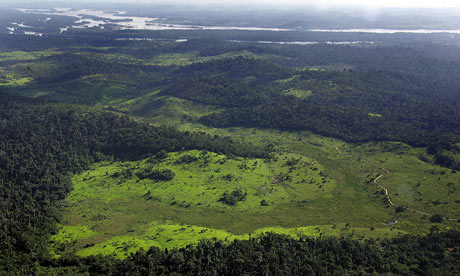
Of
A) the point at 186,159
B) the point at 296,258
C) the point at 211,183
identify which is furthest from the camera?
the point at 186,159

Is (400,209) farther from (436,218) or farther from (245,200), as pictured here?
(245,200)

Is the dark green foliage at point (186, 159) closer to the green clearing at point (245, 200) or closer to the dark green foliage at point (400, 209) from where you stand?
the green clearing at point (245, 200)

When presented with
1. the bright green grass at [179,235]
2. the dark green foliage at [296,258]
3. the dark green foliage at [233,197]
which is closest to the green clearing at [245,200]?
the bright green grass at [179,235]

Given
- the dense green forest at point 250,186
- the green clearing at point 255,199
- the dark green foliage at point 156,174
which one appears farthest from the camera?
the dark green foliage at point 156,174

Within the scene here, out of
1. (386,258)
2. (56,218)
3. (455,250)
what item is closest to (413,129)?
(455,250)

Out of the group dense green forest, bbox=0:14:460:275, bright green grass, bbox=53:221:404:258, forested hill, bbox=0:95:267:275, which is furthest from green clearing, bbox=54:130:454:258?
forested hill, bbox=0:95:267:275

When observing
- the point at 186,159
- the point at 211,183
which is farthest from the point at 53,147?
the point at 211,183

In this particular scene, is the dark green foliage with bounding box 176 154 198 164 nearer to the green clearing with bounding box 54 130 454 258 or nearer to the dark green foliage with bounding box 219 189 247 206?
the green clearing with bounding box 54 130 454 258
